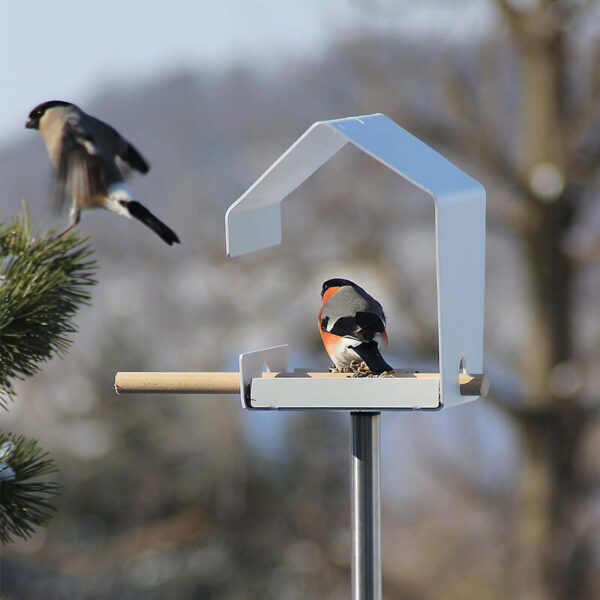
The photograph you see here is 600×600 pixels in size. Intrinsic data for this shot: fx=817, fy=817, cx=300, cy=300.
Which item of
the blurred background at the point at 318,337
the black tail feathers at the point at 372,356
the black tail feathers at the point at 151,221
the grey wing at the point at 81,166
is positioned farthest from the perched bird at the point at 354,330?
the blurred background at the point at 318,337

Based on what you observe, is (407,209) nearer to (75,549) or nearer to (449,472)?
(449,472)

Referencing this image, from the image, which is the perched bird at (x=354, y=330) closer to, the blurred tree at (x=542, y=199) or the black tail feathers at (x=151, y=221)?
the black tail feathers at (x=151, y=221)

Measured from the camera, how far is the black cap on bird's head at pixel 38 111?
956mm

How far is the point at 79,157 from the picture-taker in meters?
0.96

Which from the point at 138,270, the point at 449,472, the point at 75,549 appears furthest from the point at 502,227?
the point at 75,549

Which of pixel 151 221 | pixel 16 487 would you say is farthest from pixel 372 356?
pixel 16 487

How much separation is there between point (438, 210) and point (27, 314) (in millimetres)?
423

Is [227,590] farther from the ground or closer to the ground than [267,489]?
closer to the ground

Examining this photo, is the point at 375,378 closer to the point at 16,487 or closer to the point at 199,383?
the point at 199,383

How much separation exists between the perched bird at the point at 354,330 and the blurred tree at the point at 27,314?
0.26m

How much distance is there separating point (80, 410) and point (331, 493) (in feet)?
3.15

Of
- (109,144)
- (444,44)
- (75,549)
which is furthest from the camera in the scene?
(75,549)

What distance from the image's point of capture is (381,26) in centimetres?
270

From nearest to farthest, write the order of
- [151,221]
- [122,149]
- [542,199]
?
[151,221] < [122,149] < [542,199]
